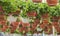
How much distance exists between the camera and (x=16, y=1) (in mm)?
3020

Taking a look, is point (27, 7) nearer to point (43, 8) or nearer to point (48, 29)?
point (43, 8)

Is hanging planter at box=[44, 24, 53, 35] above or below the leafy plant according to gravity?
below

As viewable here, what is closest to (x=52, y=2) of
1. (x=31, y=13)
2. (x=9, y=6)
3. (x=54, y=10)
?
(x=54, y=10)

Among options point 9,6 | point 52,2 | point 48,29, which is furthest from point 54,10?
point 9,6

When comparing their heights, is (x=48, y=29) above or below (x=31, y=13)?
below

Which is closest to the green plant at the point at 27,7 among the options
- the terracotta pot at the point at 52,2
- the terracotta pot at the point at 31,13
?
the terracotta pot at the point at 31,13

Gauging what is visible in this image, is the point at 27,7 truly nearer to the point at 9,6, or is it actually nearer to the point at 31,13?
the point at 31,13

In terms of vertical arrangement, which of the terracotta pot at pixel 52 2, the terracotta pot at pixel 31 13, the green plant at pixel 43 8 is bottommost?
the terracotta pot at pixel 31 13

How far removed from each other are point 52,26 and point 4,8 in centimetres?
56

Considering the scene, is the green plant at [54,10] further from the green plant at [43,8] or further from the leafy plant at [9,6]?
the leafy plant at [9,6]

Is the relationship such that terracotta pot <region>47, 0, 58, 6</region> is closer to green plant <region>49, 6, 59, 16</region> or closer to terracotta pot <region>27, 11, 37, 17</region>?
green plant <region>49, 6, 59, 16</region>

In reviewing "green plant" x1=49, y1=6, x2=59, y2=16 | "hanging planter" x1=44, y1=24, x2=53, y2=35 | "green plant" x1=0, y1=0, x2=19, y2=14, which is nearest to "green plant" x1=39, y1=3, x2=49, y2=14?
"green plant" x1=49, y1=6, x2=59, y2=16

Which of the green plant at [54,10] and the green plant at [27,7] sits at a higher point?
the green plant at [27,7]

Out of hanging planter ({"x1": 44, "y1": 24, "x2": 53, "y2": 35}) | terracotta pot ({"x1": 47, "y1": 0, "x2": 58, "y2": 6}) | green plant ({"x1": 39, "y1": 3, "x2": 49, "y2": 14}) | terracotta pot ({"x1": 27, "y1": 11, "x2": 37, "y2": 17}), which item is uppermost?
terracotta pot ({"x1": 47, "y1": 0, "x2": 58, "y2": 6})
